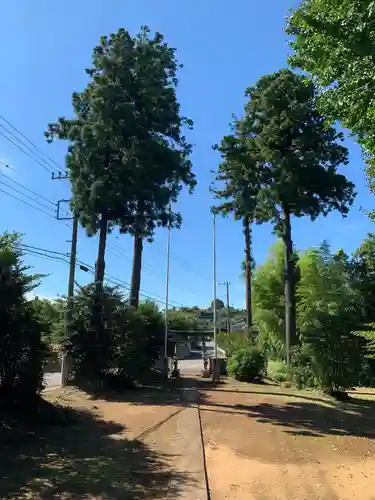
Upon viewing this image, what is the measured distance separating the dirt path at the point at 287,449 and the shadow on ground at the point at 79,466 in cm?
92

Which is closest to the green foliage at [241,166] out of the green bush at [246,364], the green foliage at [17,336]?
the green bush at [246,364]

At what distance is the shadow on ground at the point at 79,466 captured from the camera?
661 cm

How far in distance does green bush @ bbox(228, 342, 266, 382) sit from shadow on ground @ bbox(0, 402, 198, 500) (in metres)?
16.3

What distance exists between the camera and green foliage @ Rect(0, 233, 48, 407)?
10.9 meters

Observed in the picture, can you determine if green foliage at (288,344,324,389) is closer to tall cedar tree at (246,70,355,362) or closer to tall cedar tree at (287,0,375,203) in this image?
tall cedar tree at (246,70,355,362)

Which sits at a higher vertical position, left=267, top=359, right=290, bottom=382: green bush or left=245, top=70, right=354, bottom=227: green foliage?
left=245, top=70, right=354, bottom=227: green foliage

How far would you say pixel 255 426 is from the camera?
12695 millimetres

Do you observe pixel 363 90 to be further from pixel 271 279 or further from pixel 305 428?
pixel 271 279

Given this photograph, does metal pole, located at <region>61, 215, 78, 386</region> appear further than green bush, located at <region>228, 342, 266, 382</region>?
No

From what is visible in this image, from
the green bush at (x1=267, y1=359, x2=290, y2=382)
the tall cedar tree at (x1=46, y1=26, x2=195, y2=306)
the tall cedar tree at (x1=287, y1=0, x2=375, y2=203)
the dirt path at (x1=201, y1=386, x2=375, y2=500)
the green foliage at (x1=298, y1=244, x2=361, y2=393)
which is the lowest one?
the dirt path at (x1=201, y1=386, x2=375, y2=500)

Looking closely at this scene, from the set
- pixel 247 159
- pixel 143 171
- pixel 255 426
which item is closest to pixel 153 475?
pixel 255 426

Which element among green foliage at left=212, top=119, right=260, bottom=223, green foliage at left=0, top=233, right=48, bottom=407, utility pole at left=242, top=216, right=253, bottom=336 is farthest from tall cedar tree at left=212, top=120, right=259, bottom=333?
green foliage at left=0, top=233, right=48, bottom=407

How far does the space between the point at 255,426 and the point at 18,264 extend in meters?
7.06

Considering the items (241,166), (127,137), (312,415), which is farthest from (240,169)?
(312,415)
